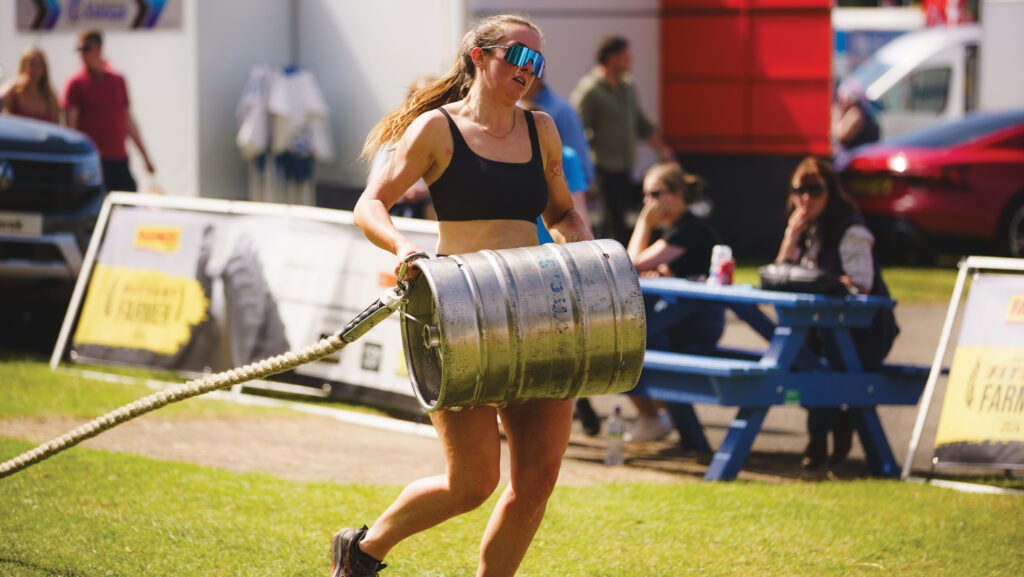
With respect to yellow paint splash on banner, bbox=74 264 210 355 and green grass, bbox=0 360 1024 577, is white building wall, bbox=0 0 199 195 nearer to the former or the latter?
yellow paint splash on banner, bbox=74 264 210 355

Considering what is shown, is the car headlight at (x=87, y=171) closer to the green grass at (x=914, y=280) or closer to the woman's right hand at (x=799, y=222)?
the woman's right hand at (x=799, y=222)

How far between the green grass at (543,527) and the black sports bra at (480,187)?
148 cm

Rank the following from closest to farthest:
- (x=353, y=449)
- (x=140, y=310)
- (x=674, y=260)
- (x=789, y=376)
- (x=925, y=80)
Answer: (x=789, y=376), (x=353, y=449), (x=674, y=260), (x=140, y=310), (x=925, y=80)

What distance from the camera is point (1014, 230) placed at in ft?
46.5

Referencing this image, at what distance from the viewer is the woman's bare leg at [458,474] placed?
414 cm

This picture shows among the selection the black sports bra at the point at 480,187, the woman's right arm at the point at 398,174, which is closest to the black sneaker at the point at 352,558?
the woman's right arm at the point at 398,174

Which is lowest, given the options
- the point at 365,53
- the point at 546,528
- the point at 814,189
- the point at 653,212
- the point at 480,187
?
the point at 546,528

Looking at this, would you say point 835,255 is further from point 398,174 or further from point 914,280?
point 914,280

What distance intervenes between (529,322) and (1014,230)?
11.5 m

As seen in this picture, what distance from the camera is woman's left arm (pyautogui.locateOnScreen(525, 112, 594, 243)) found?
437 centimetres

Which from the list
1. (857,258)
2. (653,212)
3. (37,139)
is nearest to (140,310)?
(37,139)

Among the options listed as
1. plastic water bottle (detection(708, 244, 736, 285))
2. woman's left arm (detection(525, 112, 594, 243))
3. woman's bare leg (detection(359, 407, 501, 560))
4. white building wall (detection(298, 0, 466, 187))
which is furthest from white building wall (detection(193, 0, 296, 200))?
woman's bare leg (detection(359, 407, 501, 560))

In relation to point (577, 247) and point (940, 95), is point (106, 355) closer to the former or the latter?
point (577, 247)

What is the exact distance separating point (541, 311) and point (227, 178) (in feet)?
36.0
